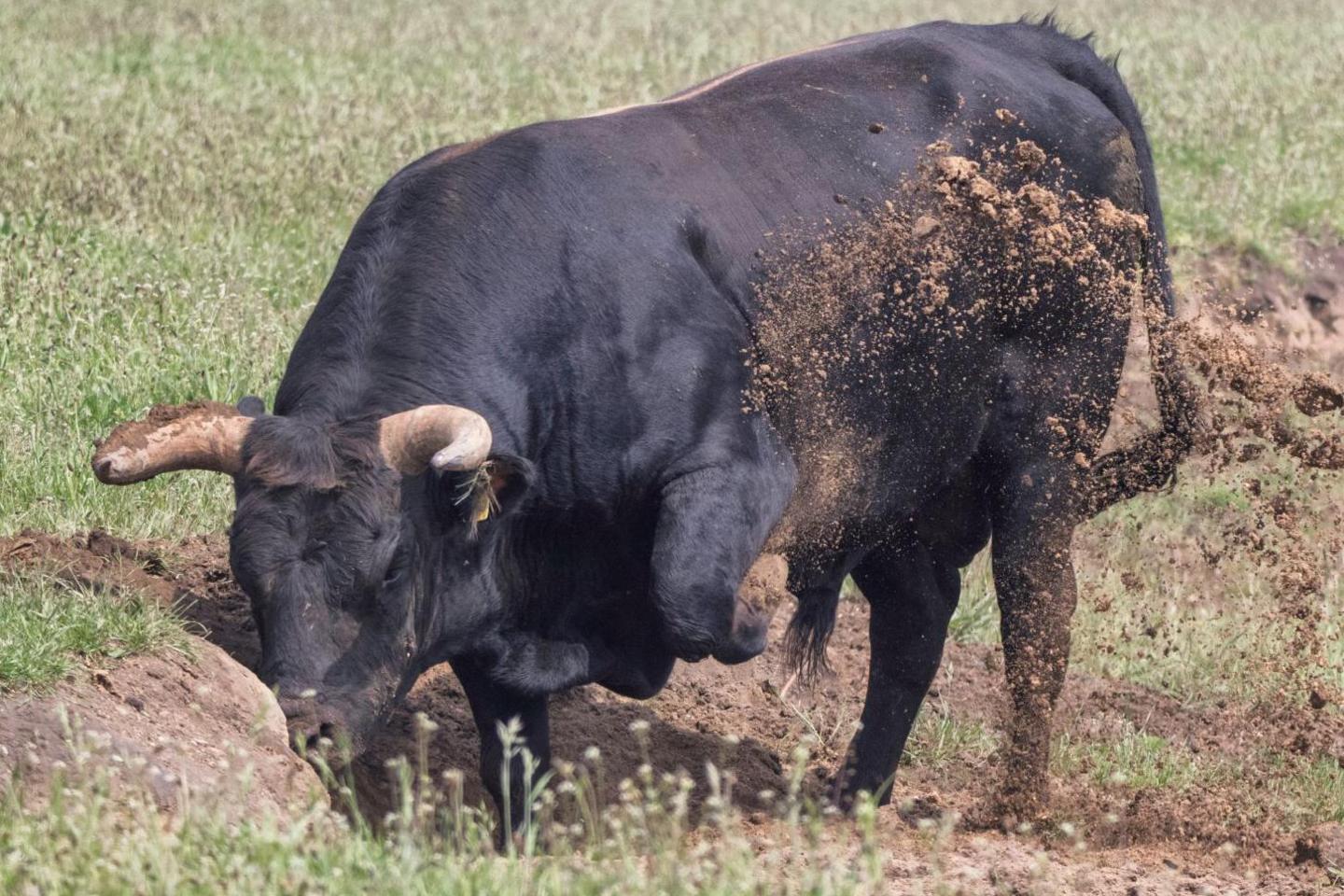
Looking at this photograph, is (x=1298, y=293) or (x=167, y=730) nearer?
(x=167, y=730)

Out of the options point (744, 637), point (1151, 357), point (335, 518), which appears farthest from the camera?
point (1151, 357)

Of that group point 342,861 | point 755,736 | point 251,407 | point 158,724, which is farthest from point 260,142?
point 342,861

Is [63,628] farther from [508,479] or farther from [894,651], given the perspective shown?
[894,651]

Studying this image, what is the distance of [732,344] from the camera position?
210 inches

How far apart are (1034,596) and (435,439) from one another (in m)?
2.53

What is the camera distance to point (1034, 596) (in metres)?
6.30

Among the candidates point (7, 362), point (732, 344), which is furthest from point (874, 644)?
point (7, 362)

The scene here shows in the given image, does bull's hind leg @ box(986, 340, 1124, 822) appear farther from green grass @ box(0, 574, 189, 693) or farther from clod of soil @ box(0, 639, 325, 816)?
green grass @ box(0, 574, 189, 693)

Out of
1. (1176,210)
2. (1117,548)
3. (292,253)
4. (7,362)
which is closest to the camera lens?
(7,362)

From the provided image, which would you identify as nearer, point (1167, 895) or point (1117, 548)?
point (1167, 895)

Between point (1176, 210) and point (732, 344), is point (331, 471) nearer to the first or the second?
point (732, 344)

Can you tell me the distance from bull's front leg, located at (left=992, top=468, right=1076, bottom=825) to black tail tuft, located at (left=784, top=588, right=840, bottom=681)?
23.7 inches

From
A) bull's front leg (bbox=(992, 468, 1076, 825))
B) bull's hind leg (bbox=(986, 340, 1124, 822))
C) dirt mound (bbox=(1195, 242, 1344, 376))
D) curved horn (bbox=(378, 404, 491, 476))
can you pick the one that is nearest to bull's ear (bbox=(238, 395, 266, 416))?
curved horn (bbox=(378, 404, 491, 476))

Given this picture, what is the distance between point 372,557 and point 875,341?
71.4 inches
